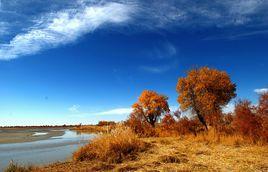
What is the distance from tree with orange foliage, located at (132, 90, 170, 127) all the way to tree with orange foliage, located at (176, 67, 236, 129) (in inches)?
359

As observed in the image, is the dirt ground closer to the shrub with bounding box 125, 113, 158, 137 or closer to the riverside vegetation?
the riverside vegetation

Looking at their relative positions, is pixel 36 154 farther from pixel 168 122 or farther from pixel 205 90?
pixel 205 90

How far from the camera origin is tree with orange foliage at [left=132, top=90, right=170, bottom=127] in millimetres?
41094

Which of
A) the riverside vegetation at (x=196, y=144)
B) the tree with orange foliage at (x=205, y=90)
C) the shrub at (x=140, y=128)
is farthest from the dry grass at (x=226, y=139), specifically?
the tree with orange foliage at (x=205, y=90)

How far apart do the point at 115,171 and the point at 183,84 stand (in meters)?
23.1

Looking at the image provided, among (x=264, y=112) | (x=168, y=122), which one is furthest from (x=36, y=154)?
(x=168, y=122)

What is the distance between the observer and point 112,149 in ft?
43.7

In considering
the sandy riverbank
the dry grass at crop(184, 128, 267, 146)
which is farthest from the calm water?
the sandy riverbank

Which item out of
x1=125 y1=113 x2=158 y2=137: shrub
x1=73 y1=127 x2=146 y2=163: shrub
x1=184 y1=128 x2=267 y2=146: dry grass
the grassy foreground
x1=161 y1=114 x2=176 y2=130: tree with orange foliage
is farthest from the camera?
x1=161 y1=114 x2=176 y2=130: tree with orange foliage

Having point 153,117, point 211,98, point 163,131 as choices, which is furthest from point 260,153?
point 153,117

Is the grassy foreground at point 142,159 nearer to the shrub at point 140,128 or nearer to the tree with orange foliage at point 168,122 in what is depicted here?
the shrub at point 140,128

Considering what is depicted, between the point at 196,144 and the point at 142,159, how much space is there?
17.9ft

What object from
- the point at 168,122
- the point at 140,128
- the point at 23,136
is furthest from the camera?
the point at 23,136

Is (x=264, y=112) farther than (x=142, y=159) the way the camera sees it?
Yes
